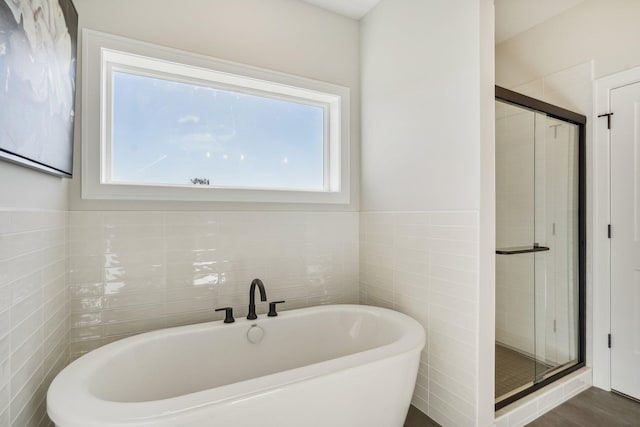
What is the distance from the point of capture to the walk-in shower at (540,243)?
6.65 feet

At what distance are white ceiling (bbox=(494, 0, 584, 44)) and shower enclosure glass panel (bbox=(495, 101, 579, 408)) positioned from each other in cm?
88

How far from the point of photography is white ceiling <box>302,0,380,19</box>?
226 cm

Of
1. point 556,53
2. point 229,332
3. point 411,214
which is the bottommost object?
A: point 229,332

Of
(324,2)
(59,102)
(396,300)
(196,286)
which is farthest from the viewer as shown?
(324,2)

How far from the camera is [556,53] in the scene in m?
2.35

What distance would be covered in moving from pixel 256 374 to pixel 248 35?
7.09 feet

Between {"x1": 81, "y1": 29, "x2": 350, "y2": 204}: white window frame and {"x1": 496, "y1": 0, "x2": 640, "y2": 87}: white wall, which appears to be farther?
{"x1": 496, "y1": 0, "x2": 640, "y2": 87}: white wall

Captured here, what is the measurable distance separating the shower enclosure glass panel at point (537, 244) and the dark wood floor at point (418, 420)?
22.7 inches

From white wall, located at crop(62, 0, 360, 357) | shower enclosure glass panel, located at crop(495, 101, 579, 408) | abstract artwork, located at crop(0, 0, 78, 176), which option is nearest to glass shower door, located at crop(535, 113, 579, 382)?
shower enclosure glass panel, located at crop(495, 101, 579, 408)

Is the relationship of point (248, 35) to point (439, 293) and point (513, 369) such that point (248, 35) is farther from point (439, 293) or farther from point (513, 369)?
point (513, 369)

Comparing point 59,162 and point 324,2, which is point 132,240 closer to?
point 59,162

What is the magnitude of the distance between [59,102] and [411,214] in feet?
6.16

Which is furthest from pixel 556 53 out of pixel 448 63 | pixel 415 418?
pixel 415 418

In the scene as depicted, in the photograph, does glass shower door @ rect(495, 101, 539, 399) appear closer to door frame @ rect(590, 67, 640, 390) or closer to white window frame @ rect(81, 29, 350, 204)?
door frame @ rect(590, 67, 640, 390)
